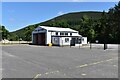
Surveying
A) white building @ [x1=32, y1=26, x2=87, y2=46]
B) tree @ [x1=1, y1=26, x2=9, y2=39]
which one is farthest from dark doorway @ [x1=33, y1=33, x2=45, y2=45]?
tree @ [x1=1, y1=26, x2=9, y2=39]

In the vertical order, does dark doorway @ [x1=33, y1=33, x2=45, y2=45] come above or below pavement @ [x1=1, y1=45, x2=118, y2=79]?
above

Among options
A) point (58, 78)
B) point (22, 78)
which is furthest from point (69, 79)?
point (22, 78)

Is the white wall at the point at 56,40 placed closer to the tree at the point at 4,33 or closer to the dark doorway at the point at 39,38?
the dark doorway at the point at 39,38

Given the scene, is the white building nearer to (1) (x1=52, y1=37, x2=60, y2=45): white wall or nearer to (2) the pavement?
(1) (x1=52, y1=37, x2=60, y2=45): white wall

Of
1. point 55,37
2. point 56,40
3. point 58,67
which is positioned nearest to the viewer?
point 58,67

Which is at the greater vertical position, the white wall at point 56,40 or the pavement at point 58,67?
the white wall at point 56,40

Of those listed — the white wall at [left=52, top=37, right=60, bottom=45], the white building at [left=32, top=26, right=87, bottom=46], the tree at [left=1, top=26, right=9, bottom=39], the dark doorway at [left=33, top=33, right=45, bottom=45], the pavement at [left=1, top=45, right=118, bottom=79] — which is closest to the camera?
the pavement at [left=1, top=45, right=118, bottom=79]

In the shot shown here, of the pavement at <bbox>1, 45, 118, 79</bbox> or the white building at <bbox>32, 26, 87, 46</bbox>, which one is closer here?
the pavement at <bbox>1, 45, 118, 79</bbox>

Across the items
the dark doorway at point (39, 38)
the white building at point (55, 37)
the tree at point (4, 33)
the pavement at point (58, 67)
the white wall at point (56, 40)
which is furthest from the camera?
the tree at point (4, 33)

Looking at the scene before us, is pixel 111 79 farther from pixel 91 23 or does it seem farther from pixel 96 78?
pixel 91 23

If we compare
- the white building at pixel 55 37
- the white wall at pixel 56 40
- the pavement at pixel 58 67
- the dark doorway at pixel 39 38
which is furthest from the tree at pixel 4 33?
the pavement at pixel 58 67

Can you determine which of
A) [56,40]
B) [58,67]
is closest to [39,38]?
[56,40]

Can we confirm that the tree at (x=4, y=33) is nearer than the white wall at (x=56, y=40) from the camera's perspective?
No

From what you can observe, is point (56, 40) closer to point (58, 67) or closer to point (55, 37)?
point (55, 37)
